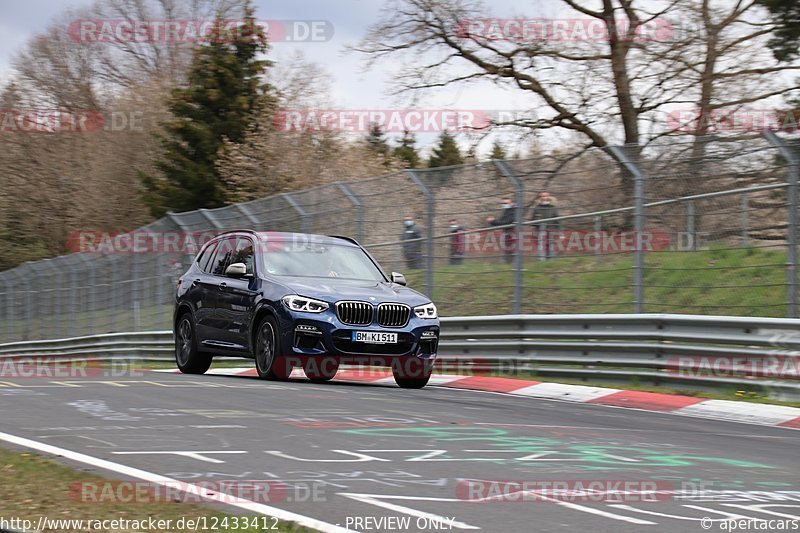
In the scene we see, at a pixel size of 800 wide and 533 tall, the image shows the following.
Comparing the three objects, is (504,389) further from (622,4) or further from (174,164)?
(174,164)

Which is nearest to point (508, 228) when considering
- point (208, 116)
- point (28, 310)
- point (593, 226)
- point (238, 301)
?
point (593, 226)

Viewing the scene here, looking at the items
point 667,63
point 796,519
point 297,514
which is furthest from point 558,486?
point 667,63

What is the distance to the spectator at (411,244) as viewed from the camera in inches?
670

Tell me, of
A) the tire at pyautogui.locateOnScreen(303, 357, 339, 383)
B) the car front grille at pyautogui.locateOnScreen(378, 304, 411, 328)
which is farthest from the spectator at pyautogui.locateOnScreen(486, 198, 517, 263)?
the tire at pyautogui.locateOnScreen(303, 357, 339, 383)

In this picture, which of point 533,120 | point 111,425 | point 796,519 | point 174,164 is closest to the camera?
point 796,519

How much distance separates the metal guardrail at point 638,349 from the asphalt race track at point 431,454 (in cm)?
138

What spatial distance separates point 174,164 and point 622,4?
3026cm

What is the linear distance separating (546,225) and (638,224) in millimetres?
1553

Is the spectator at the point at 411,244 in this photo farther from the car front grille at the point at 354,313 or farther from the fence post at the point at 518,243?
the car front grille at the point at 354,313

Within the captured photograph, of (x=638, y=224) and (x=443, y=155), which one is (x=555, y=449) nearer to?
(x=638, y=224)

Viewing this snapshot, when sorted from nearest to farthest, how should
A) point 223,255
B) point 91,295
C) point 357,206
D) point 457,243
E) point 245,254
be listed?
point 245,254, point 223,255, point 457,243, point 357,206, point 91,295

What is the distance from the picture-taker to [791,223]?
12.1 metres

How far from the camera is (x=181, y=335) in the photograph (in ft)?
51.0

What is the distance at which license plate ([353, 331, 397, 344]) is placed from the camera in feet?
41.0
